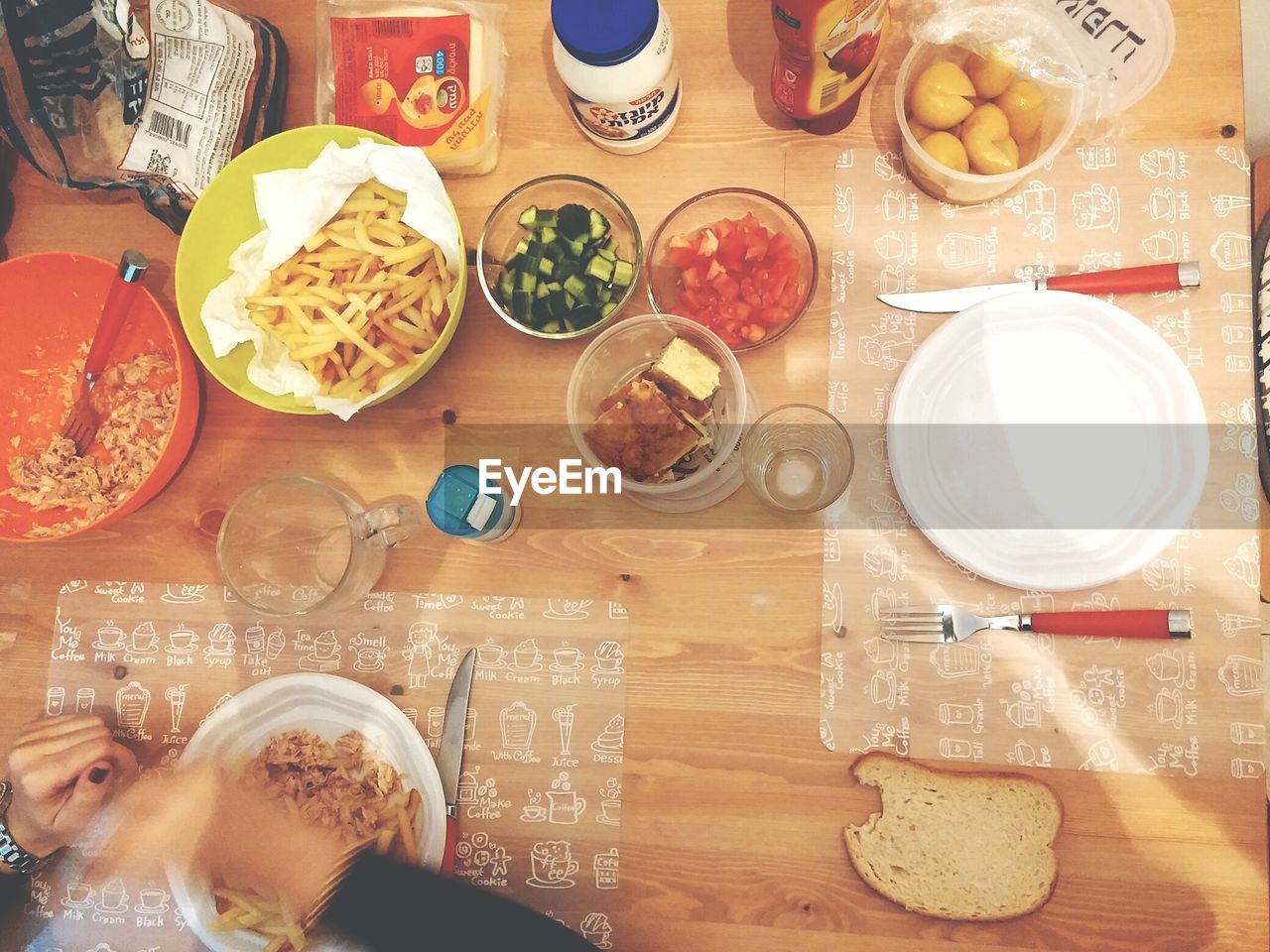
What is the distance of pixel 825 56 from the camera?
0.91 m

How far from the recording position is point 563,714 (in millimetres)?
1047

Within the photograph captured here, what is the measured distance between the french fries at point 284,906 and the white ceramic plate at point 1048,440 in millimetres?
713

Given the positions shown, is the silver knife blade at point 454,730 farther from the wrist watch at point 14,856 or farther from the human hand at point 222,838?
the wrist watch at point 14,856

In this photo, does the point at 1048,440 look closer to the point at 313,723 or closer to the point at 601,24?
the point at 601,24

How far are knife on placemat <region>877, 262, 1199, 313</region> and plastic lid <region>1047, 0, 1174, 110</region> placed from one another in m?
0.21

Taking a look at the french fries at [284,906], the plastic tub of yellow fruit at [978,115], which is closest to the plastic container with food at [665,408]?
the plastic tub of yellow fruit at [978,115]

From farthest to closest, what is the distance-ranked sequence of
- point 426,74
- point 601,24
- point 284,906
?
point 426,74
point 284,906
point 601,24

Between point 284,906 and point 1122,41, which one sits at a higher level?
point 1122,41

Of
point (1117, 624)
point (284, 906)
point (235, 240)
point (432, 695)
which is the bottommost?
point (284, 906)

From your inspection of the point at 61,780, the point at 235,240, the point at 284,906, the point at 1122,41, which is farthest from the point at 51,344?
the point at 1122,41

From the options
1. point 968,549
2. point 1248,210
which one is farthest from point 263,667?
point 1248,210

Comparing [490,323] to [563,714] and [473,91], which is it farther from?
[563,714]

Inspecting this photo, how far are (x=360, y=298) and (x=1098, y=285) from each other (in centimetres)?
89

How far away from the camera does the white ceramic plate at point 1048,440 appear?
3.18 feet
